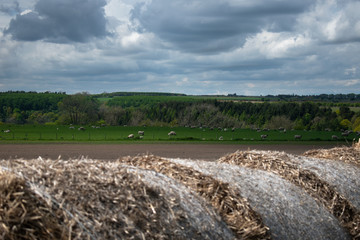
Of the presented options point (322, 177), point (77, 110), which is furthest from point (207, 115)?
point (322, 177)

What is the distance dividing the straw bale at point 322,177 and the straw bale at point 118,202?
2432 mm

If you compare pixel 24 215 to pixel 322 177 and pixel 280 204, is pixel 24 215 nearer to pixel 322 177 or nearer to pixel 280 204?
pixel 280 204

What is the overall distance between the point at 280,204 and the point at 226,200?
84cm

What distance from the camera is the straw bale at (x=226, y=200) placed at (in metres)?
4.47

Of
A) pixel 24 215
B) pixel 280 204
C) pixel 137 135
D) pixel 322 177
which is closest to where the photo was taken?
pixel 24 215

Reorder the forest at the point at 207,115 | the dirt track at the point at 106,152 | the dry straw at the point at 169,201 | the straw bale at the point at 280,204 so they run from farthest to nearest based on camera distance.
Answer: the forest at the point at 207,115 < the dirt track at the point at 106,152 < the straw bale at the point at 280,204 < the dry straw at the point at 169,201

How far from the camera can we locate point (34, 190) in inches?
133

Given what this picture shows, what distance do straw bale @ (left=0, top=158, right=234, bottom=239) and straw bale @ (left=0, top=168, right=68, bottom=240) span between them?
0.27 ft

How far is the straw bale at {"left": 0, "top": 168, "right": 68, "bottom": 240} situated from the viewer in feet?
10.2

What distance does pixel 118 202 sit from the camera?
3.65 meters

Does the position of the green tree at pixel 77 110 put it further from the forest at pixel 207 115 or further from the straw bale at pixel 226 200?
the straw bale at pixel 226 200

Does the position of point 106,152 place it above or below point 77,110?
below

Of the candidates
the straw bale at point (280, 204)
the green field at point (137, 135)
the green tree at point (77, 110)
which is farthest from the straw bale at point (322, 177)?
the green tree at point (77, 110)

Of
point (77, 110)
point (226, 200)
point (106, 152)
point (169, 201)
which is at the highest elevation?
point (169, 201)
